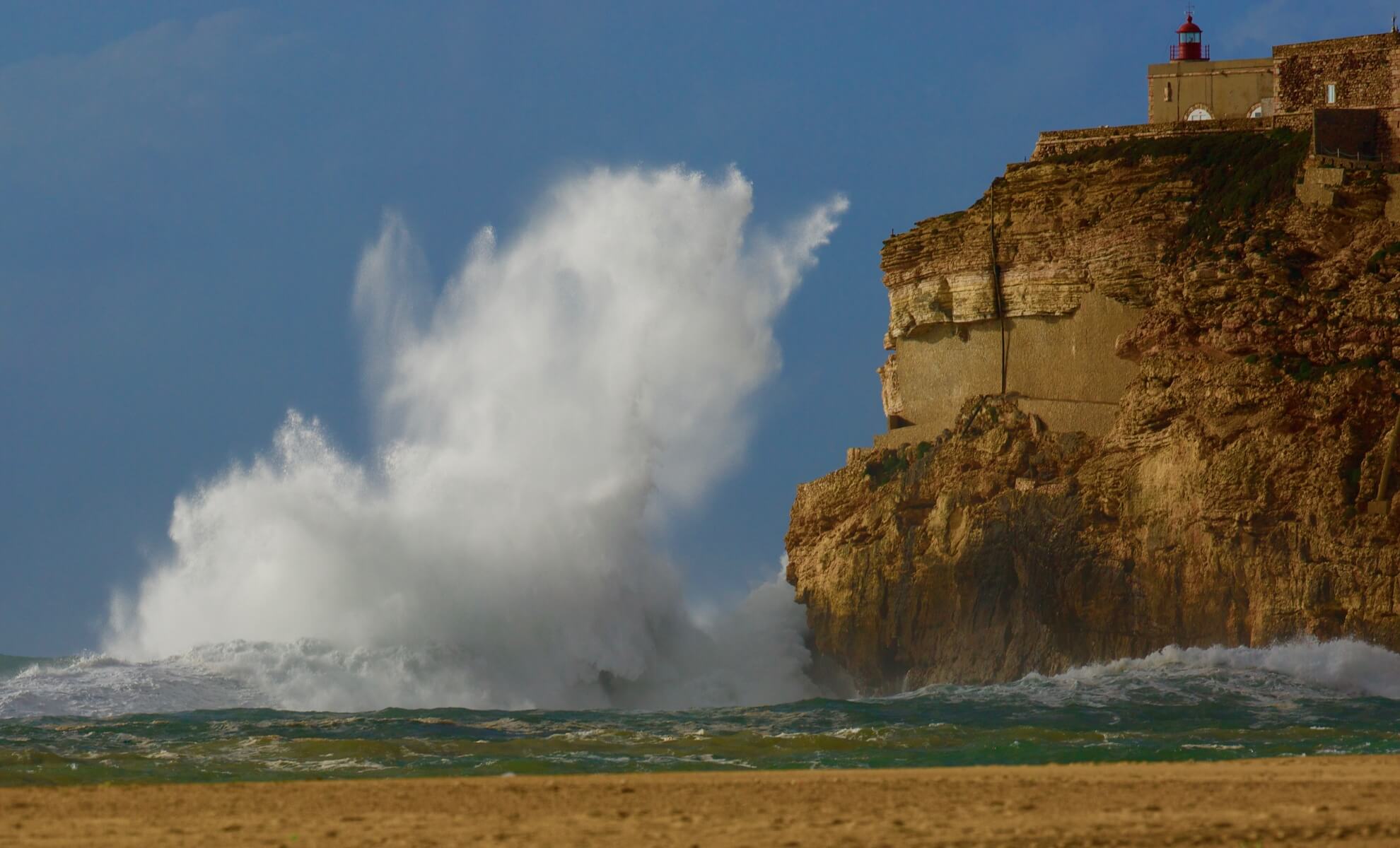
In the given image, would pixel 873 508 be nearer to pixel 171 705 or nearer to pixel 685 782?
pixel 171 705

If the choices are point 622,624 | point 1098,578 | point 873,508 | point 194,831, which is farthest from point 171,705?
point 194,831

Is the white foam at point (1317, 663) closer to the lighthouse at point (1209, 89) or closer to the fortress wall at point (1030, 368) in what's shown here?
the fortress wall at point (1030, 368)

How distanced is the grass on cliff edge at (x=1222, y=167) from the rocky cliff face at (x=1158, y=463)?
5 centimetres

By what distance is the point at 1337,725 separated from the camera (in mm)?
22000

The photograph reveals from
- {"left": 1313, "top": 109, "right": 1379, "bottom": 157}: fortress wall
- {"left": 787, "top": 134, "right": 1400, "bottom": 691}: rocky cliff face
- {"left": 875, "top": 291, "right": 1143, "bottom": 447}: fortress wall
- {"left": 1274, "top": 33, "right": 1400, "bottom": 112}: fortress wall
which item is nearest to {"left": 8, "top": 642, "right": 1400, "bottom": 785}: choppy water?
{"left": 787, "top": 134, "right": 1400, "bottom": 691}: rocky cliff face

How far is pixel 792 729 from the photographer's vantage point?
22859 millimetres

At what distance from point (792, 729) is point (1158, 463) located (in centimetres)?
726

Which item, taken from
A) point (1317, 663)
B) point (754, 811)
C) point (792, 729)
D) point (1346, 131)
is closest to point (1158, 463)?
point (1317, 663)

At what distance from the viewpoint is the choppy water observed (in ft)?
63.7

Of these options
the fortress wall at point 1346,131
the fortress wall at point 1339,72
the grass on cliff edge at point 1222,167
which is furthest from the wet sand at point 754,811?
the fortress wall at point 1339,72

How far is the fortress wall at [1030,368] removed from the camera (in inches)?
1115

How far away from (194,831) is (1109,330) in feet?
63.2

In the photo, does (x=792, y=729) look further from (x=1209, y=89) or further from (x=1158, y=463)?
(x=1209, y=89)

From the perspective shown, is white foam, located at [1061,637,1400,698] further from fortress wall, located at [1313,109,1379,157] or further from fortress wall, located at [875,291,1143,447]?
fortress wall, located at [1313,109,1379,157]
